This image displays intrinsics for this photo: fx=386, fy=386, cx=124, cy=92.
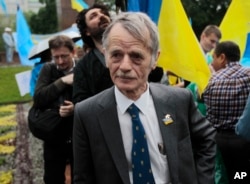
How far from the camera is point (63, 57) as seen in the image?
315 cm

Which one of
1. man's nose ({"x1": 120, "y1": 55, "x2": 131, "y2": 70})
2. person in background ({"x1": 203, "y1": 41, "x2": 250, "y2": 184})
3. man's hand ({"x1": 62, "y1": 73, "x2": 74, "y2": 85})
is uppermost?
man's nose ({"x1": 120, "y1": 55, "x2": 131, "y2": 70})

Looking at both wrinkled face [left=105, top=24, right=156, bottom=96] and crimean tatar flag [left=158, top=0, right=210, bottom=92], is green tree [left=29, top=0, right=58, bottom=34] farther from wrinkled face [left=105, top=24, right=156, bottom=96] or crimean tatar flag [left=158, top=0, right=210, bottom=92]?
wrinkled face [left=105, top=24, right=156, bottom=96]

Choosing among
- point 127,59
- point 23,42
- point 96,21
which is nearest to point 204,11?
point 23,42

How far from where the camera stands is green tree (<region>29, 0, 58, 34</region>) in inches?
1176

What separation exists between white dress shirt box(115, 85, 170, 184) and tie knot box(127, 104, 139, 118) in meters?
0.01

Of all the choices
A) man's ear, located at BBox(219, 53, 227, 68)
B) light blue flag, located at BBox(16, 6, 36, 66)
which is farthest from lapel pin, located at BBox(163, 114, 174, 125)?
light blue flag, located at BBox(16, 6, 36, 66)

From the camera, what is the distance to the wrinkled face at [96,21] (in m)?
2.63

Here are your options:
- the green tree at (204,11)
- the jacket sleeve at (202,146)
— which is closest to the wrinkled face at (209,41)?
the jacket sleeve at (202,146)

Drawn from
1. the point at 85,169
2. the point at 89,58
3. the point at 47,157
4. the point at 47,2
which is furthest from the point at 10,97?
the point at 47,2

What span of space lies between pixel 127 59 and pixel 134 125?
298 millimetres

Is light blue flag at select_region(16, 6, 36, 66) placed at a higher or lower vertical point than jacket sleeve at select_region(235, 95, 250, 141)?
lower

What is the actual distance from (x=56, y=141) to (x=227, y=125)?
1.50 m

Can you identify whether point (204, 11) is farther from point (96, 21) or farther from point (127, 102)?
point (127, 102)

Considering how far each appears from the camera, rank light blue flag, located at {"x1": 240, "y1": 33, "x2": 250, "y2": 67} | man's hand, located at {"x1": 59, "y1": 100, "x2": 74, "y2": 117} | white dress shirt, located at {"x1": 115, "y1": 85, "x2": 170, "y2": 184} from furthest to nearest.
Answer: light blue flag, located at {"x1": 240, "y1": 33, "x2": 250, "y2": 67}
man's hand, located at {"x1": 59, "y1": 100, "x2": 74, "y2": 117}
white dress shirt, located at {"x1": 115, "y1": 85, "x2": 170, "y2": 184}
